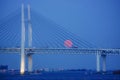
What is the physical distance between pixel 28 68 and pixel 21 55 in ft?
26.9

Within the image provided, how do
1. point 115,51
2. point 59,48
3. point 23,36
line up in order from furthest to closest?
point 115,51
point 59,48
point 23,36

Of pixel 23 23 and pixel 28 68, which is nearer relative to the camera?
pixel 23 23

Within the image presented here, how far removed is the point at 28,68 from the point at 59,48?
7.25m

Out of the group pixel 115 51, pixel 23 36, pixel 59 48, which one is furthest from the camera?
pixel 115 51

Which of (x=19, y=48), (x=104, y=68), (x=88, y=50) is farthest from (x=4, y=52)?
(x=104, y=68)

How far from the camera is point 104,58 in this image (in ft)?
305

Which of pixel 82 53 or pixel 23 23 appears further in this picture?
pixel 82 53

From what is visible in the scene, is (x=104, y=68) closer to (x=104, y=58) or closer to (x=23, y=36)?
(x=104, y=58)

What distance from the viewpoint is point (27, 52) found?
276 ft

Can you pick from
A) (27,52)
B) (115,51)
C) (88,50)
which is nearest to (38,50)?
(27,52)

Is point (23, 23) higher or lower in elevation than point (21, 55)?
higher

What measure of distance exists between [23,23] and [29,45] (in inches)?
158

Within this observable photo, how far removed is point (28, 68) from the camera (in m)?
87.5

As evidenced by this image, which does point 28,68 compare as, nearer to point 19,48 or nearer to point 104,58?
point 19,48
